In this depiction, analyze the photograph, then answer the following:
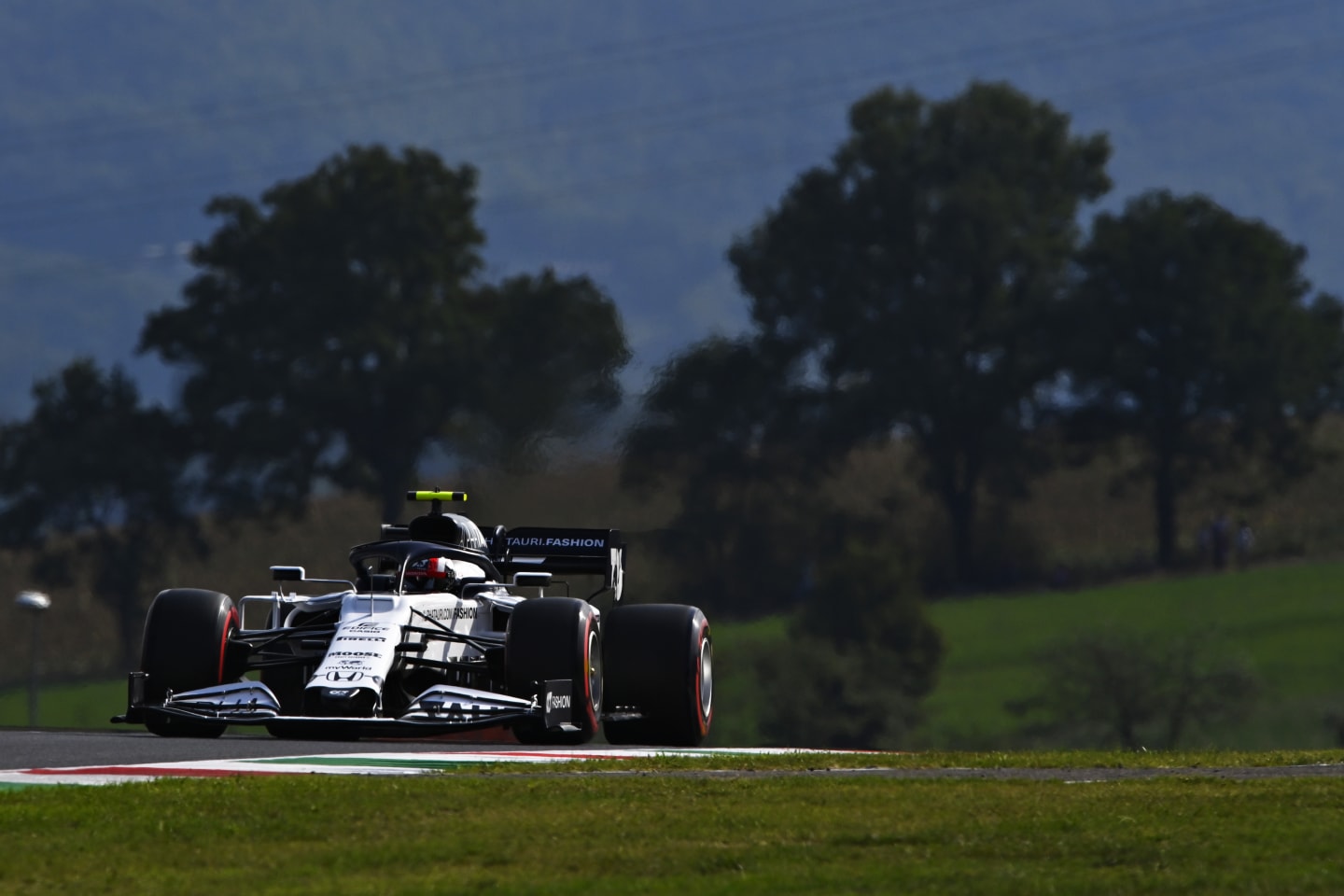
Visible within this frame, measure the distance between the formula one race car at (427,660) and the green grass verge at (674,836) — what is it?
12.8ft

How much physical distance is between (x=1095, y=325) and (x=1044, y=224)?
7778 millimetres

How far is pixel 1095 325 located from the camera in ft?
281

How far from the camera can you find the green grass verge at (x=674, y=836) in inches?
402

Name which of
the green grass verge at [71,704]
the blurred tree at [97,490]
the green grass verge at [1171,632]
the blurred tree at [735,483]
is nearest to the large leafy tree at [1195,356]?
the green grass verge at [1171,632]

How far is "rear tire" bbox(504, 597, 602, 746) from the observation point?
18375 millimetres

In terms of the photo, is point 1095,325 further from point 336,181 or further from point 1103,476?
point 336,181

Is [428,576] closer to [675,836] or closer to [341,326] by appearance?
[675,836]

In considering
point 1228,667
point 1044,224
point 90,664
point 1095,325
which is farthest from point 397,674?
point 1044,224

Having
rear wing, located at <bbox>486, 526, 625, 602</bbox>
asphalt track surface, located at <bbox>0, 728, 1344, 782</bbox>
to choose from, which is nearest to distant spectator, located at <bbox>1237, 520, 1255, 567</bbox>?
rear wing, located at <bbox>486, 526, 625, 602</bbox>

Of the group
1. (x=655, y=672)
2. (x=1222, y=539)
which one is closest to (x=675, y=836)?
(x=655, y=672)

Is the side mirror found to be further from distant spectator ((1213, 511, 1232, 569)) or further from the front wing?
distant spectator ((1213, 511, 1232, 569))

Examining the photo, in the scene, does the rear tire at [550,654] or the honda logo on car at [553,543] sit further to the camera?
the honda logo on car at [553,543]

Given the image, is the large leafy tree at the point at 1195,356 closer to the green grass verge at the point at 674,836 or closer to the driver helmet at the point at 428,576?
the driver helmet at the point at 428,576

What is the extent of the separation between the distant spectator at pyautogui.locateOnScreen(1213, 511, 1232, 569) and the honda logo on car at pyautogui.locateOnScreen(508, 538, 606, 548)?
64.5 metres
